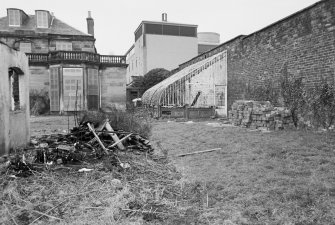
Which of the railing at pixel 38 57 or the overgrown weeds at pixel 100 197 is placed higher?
the railing at pixel 38 57

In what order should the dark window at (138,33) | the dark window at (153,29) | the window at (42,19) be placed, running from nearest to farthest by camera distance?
1. the window at (42,19)
2. the dark window at (153,29)
3. the dark window at (138,33)

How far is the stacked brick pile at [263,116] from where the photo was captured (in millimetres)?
8461

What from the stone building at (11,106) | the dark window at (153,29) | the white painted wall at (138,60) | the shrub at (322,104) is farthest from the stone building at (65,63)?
the shrub at (322,104)

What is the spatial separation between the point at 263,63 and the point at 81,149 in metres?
8.56

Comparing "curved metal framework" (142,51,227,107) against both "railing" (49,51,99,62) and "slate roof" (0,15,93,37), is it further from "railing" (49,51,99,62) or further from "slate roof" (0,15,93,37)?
"slate roof" (0,15,93,37)

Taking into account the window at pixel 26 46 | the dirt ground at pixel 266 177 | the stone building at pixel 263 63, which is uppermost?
the window at pixel 26 46

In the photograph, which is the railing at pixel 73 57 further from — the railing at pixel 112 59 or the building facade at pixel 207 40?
the building facade at pixel 207 40

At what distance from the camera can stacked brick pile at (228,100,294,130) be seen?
846cm

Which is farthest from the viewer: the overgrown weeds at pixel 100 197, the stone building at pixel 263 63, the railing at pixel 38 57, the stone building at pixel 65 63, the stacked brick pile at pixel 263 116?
the railing at pixel 38 57

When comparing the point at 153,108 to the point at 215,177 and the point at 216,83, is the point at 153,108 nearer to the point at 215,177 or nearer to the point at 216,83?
the point at 216,83

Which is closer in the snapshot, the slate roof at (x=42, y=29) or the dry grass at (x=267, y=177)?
the dry grass at (x=267, y=177)

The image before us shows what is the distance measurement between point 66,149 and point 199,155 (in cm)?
285

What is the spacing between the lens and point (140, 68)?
38.0 metres

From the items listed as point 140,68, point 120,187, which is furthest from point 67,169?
point 140,68
